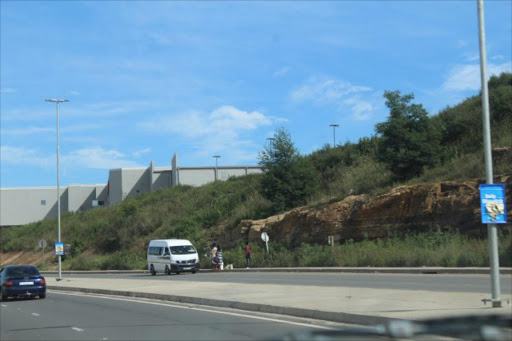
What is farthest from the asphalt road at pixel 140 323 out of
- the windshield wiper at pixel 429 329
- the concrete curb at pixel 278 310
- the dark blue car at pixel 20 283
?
A: the windshield wiper at pixel 429 329

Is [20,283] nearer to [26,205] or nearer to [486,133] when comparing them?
[486,133]

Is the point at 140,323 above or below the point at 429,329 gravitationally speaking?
below

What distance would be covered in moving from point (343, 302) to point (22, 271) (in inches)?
586

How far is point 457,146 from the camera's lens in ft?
143

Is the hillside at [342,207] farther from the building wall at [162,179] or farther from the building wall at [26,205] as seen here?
the building wall at [26,205]

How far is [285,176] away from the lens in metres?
49.9

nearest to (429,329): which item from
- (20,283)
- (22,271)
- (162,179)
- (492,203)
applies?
(492,203)

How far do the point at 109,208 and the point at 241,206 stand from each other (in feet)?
117

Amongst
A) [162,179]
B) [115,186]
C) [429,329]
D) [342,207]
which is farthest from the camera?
[115,186]

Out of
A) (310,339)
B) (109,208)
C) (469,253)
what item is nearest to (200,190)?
(109,208)

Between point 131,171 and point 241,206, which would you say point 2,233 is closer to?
point 131,171

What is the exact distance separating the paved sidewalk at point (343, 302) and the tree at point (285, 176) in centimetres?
2758

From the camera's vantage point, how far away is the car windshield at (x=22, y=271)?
77.4 feet

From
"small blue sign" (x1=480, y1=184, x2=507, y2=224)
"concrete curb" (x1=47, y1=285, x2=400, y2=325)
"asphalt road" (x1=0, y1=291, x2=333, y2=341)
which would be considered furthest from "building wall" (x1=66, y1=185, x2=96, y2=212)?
"small blue sign" (x1=480, y1=184, x2=507, y2=224)
